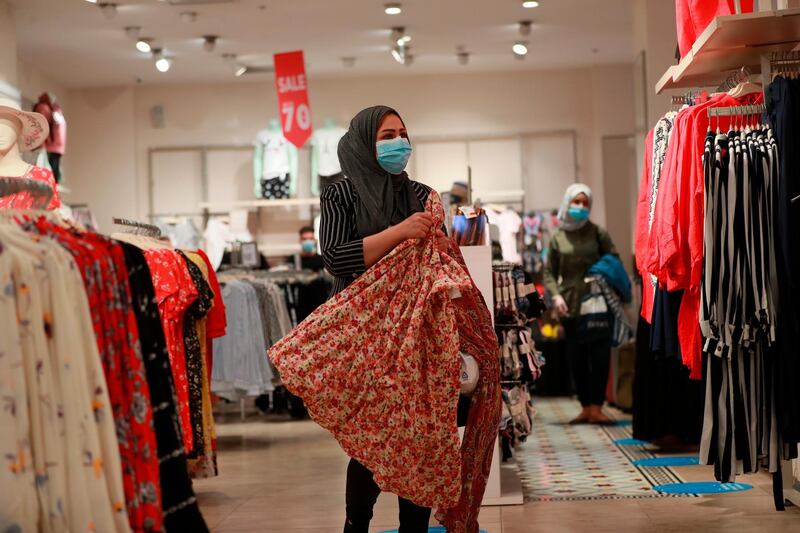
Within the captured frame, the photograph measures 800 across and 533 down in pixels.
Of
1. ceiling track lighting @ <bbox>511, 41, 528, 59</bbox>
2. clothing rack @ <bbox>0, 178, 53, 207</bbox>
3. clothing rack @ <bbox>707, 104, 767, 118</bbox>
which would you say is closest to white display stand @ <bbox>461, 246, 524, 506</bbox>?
clothing rack @ <bbox>707, 104, 767, 118</bbox>

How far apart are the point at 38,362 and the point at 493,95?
427 inches

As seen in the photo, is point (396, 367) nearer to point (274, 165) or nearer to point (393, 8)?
point (393, 8)

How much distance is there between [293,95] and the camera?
9570 mm

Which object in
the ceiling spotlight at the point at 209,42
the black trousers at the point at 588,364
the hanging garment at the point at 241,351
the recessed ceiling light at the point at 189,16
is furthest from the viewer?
the ceiling spotlight at the point at 209,42

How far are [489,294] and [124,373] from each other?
266cm

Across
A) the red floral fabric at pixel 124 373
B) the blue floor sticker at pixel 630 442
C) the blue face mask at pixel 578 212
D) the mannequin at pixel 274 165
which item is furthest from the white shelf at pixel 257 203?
the red floral fabric at pixel 124 373

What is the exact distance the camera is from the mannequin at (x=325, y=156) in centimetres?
1191

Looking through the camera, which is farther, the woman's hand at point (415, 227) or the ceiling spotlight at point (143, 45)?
the ceiling spotlight at point (143, 45)

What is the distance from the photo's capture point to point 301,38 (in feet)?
34.2

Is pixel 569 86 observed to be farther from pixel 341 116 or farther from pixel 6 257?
pixel 6 257

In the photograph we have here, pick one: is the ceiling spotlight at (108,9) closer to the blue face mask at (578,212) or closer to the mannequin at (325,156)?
the mannequin at (325,156)

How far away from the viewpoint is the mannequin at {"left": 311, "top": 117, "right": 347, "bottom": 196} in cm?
1191

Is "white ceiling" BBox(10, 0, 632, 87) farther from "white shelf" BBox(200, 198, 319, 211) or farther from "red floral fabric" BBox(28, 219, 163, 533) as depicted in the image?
"red floral fabric" BBox(28, 219, 163, 533)

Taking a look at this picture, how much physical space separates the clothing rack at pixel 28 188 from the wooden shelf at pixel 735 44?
2.29 metres
